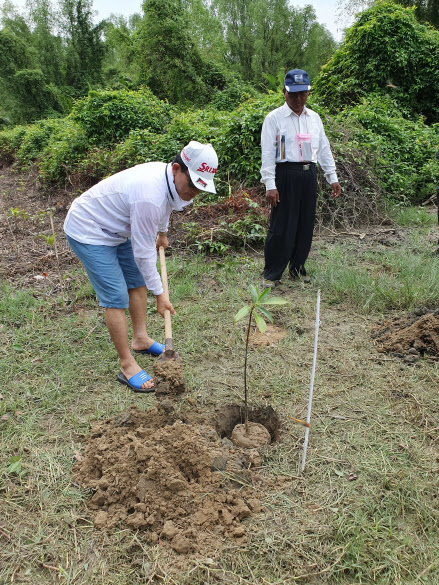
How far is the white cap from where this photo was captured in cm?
217

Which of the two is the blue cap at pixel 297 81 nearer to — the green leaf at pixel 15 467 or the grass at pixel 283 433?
the grass at pixel 283 433

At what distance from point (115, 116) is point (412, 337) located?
9040 millimetres

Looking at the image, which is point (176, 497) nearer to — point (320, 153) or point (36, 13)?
point (320, 153)

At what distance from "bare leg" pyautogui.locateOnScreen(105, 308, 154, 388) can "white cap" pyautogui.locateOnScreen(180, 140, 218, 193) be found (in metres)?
0.98

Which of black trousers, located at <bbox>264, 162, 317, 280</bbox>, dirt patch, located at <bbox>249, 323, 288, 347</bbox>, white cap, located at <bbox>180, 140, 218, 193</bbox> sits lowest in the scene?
dirt patch, located at <bbox>249, 323, 288, 347</bbox>

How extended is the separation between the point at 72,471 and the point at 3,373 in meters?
1.16

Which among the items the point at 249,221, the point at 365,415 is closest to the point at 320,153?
the point at 249,221

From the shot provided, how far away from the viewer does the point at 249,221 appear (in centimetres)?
544

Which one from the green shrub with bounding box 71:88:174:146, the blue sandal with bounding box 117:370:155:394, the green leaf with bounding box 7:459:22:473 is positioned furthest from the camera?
the green shrub with bounding box 71:88:174:146

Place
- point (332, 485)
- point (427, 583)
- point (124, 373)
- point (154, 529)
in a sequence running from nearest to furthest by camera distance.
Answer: point (427, 583) < point (154, 529) < point (332, 485) < point (124, 373)

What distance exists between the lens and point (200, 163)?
2178mm

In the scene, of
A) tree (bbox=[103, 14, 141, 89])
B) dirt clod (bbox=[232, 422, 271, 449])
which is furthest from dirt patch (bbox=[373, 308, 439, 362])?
tree (bbox=[103, 14, 141, 89])

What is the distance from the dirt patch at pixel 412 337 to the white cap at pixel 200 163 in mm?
1787

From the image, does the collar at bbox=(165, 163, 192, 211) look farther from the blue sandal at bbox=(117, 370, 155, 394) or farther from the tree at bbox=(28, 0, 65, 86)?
the tree at bbox=(28, 0, 65, 86)
